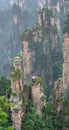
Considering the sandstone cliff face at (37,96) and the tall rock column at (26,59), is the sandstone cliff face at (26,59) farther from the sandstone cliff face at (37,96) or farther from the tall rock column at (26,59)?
the sandstone cliff face at (37,96)

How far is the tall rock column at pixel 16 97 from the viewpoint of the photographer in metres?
27.5

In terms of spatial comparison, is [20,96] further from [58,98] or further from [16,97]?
[58,98]

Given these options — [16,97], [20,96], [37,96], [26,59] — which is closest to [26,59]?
[26,59]

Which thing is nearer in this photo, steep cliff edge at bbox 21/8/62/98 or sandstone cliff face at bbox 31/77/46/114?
sandstone cliff face at bbox 31/77/46/114

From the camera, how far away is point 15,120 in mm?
27609

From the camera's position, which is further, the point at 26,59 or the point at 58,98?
the point at 26,59

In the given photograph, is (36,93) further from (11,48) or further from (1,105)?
(11,48)

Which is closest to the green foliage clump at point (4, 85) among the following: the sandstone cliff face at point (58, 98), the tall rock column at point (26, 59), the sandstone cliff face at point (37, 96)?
the sandstone cliff face at point (37, 96)

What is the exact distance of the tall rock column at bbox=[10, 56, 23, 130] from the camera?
90.4 ft

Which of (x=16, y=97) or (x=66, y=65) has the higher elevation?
(x=66, y=65)

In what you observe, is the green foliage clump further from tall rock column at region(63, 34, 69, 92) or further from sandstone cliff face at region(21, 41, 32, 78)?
sandstone cliff face at region(21, 41, 32, 78)

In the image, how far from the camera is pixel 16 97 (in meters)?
28.5

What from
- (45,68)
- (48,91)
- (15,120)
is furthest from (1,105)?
(45,68)

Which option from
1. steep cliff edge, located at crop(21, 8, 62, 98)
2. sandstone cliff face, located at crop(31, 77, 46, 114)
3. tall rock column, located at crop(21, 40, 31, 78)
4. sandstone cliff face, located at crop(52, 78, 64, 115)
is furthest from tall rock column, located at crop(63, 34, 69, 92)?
tall rock column, located at crop(21, 40, 31, 78)
